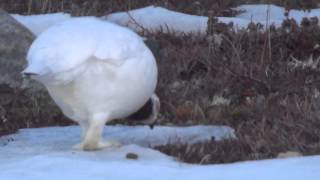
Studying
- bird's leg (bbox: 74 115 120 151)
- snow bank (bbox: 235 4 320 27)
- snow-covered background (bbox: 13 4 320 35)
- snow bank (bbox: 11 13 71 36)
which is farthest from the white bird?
snow bank (bbox: 235 4 320 27)

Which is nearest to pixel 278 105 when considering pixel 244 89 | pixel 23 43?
pixel 244 89

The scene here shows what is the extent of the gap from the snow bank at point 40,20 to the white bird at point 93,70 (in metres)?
4.63

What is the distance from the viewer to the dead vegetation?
5.36 m

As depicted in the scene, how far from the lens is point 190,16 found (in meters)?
10.0

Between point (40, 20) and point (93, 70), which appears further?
point (40, 20)

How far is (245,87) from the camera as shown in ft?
23.7

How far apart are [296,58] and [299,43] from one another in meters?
0.18

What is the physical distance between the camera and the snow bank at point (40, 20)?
983cm

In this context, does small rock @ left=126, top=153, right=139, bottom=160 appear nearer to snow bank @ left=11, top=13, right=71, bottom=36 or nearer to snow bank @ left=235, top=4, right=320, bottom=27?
snow bank @ left=11, top=13, right=71, bottom=36

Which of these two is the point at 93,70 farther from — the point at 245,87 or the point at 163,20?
the point at 163,20

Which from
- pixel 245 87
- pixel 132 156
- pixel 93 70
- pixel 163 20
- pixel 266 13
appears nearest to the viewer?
pixel 93 70

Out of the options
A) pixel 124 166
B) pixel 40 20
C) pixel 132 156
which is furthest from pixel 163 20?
pixel 124 166

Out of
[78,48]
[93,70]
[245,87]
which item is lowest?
[245,87]

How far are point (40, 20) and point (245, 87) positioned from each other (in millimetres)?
3462
